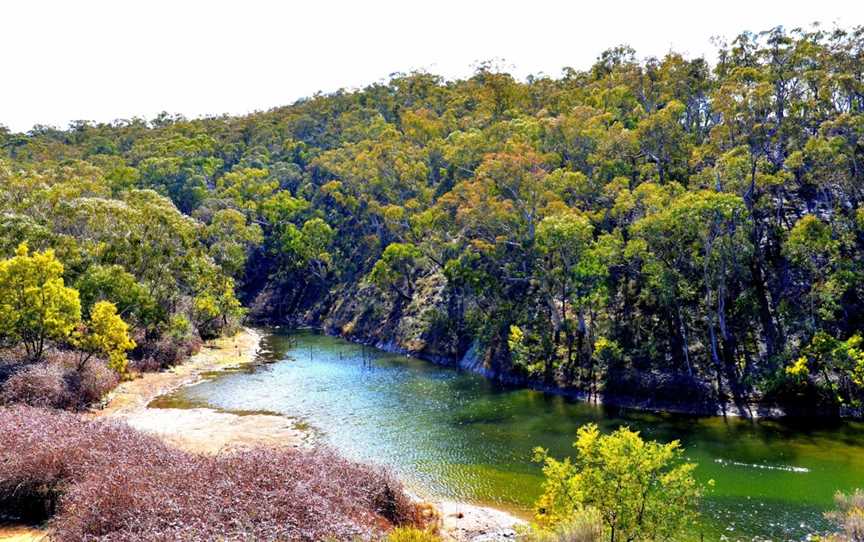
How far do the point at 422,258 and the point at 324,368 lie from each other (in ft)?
62.3

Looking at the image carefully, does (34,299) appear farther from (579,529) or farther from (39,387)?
(579,529)

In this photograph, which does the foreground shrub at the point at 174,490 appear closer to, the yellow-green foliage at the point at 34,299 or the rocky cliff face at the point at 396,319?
the yellow-green foliage at the point at 34,299

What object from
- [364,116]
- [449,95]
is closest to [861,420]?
[449,95]

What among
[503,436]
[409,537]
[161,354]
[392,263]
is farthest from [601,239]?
[161,354]

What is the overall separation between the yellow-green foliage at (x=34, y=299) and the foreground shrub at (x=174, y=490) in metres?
13.4

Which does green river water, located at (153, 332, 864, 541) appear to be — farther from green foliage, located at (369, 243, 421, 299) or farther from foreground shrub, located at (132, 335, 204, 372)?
green foliage, located at (369, 243, 421, 299)

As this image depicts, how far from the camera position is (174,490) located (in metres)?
16.6

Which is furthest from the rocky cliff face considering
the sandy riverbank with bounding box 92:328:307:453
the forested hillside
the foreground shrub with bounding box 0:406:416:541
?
the foreground shrub with bounding box 0:406:416:541

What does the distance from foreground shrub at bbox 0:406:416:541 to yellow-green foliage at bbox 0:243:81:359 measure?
13.4 m

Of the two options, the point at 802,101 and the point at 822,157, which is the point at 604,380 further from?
the point at 802,101

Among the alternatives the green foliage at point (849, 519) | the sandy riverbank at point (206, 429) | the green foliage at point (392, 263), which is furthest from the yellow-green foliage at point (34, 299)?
the green foliage at point (849, 519)

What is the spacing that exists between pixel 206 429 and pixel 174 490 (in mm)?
18753

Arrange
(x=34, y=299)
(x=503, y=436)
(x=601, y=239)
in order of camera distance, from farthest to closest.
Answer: (x=601, y=239)
(x=34, y=299)
(x=503, y=436)

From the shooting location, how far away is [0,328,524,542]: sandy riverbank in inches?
861
